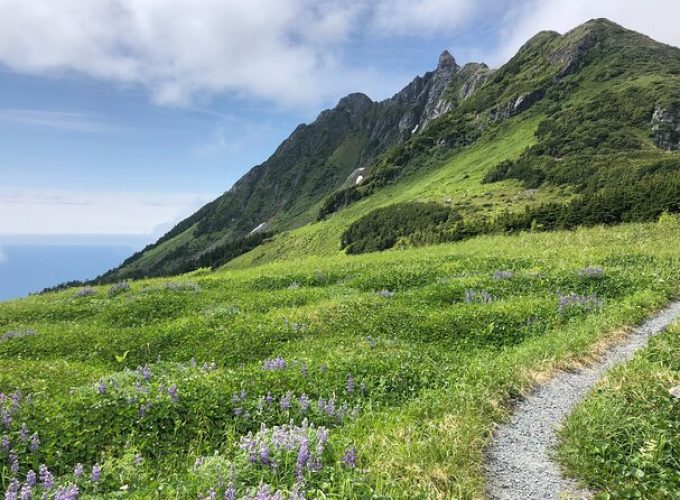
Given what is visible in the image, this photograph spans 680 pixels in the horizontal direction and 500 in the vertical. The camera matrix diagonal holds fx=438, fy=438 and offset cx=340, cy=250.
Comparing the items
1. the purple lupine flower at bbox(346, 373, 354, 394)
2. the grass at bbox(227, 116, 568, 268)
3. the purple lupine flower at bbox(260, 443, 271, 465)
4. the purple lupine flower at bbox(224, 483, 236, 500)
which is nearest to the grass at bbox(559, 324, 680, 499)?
the purple lupine flower at bbox(346, 373, 354, 394)

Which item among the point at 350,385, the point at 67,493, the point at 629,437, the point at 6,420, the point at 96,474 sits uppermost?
the point at 6,420

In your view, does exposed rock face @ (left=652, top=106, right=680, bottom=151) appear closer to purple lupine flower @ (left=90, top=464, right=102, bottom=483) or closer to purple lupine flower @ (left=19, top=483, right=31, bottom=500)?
purple lupine flower @ (left=90, top=464, right=102, bottom=483)

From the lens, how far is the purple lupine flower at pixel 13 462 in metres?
6.25

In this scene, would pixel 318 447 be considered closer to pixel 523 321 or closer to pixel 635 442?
pixel 635 442

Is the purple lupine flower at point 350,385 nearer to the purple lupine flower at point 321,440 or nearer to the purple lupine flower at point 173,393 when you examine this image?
the purple lupine flower at point 321,440

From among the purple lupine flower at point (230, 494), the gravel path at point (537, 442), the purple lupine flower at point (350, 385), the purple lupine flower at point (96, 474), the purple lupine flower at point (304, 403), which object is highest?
the purple lupine flower at point (96, 474)

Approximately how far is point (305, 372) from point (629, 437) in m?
6.29

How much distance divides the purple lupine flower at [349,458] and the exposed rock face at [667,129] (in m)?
136

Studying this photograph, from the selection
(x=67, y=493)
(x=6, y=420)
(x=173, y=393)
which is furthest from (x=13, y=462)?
(x=173, y=393)

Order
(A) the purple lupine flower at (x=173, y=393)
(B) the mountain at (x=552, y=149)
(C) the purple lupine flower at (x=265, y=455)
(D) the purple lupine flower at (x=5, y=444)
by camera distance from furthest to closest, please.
A: (B) the mountain at (x=552, y=149)
(A) the purple lupine flower at (x=173, y=393)
(D) the purple lupine flower at (x=5, y=444)
(C) the purple lupine flower at (x=265, y=455)

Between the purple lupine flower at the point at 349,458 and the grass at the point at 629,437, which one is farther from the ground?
the purple lupine flower at the point at 349,458

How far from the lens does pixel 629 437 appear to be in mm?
6719

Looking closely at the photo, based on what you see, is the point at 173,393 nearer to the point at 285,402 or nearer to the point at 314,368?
the point at 285,402

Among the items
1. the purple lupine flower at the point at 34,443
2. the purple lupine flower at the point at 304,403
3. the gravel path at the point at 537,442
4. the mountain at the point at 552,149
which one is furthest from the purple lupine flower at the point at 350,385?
the mountain at the point at 552,149
